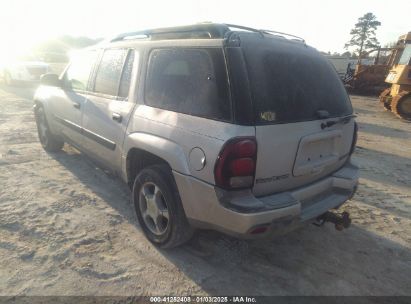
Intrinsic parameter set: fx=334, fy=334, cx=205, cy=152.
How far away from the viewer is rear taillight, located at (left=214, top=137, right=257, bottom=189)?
7.65ft

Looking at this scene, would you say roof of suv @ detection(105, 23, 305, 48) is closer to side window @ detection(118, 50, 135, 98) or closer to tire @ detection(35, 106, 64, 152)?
side window @ detection(118, 50, 135, 98)

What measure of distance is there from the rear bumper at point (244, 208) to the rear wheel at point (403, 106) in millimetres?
11095

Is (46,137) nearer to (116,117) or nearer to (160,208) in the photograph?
(116,117)

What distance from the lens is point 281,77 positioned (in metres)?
2.61

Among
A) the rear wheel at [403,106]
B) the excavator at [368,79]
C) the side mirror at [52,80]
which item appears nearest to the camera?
the side mirror at [52,80]

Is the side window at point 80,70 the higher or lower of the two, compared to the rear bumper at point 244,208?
higher

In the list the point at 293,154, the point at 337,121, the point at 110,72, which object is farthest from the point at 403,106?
the point at 110,72

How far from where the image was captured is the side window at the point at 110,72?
11.9ft

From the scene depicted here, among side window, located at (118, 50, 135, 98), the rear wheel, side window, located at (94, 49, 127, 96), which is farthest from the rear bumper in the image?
the rear wheel

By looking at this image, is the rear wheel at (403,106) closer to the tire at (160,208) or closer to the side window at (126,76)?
the side window at (126,76)

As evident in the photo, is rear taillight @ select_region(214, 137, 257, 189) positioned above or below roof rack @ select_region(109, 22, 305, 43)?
below

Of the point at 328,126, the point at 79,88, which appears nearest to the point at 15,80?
the point at 79,88

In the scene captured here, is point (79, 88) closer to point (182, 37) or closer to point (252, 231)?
point (182, 37)

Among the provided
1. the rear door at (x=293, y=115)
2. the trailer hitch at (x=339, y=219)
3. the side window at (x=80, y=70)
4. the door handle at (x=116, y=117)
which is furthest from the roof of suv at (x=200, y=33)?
the trailer hitch at (x=339, y=219)
